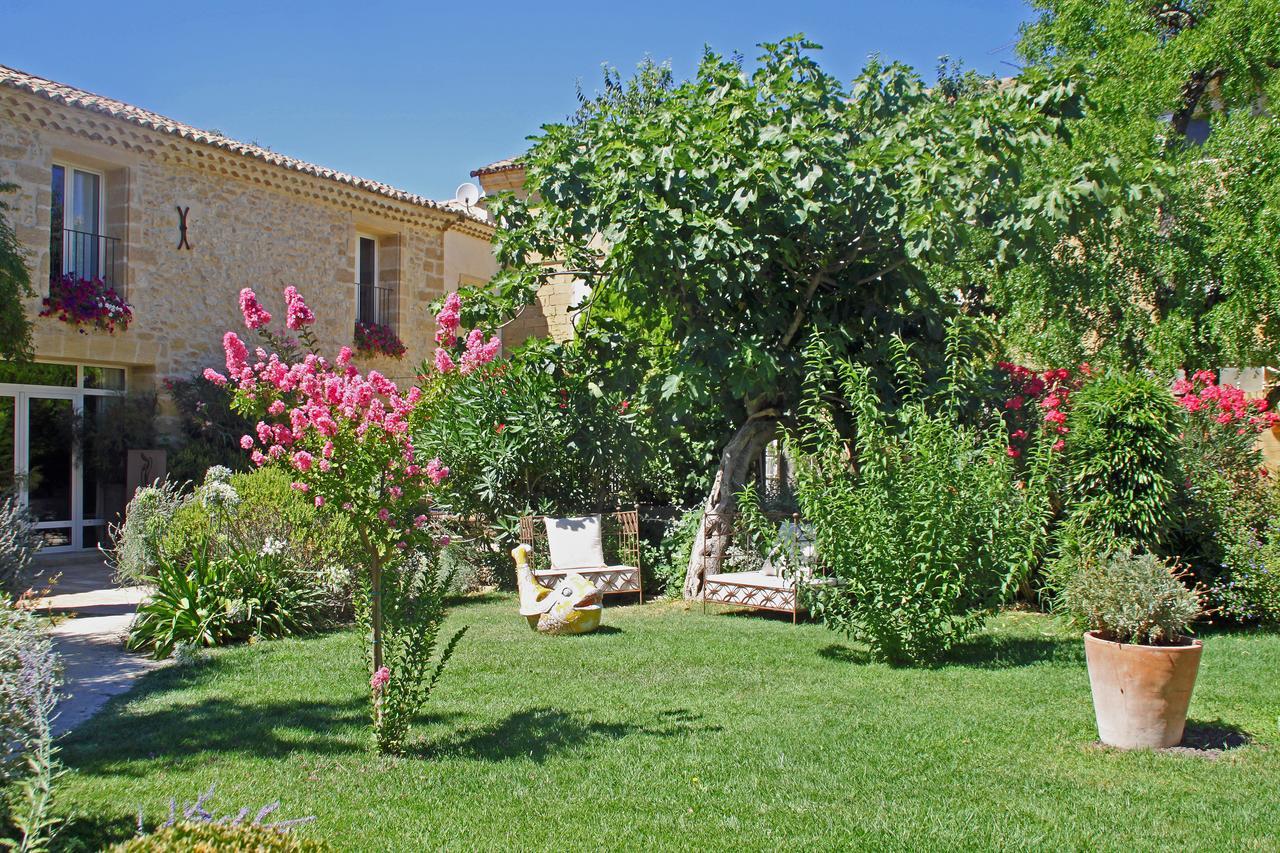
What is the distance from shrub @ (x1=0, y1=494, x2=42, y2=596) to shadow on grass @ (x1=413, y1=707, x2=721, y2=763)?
3.73 meters

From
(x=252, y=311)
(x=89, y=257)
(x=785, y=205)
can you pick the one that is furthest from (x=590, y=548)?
(x=89, y=257)

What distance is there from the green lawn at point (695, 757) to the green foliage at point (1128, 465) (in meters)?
1.29

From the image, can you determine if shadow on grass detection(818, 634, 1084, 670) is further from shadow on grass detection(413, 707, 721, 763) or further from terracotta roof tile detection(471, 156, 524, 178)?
terracotta roof tile detection(471, 156, 524, 178)

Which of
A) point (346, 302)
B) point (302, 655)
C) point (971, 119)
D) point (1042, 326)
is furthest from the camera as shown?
point (346, 302)

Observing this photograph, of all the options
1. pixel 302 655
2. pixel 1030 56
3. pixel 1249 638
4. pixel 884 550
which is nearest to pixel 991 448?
pixel 884 550

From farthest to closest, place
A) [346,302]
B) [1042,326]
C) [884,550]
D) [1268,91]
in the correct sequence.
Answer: [346,302] → [1042,326] → [1268,91] → [884,550]

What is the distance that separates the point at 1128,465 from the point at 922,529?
8.42 ft

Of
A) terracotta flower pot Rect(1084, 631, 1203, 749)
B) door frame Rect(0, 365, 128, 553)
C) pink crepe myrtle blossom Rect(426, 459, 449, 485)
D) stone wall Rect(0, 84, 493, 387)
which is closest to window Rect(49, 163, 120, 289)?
stone wall Rect(0, 84, 493, 387)

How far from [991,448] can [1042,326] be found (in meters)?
6.72

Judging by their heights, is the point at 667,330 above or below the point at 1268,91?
below

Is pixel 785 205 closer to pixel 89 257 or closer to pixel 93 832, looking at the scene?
pixel 93 832

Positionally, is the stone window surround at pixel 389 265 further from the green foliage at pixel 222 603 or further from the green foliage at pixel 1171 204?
the green foliage at pixel 1171 204

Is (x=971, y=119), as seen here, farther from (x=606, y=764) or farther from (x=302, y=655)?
(x=302, y=655)

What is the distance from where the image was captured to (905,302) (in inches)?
394
